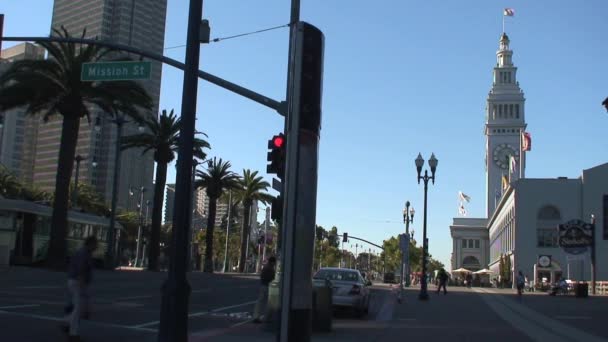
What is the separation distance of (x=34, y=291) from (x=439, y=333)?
13.1m

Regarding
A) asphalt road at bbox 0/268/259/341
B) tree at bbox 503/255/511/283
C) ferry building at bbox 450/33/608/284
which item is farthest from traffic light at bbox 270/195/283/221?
tree at bbox 503/255/511/283

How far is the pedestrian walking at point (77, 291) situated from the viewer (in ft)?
38.3

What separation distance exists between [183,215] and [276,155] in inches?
113

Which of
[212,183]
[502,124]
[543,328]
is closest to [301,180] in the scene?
[543,328]

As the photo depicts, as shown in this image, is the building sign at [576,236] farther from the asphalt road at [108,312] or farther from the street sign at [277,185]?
the street sign at [277,185]

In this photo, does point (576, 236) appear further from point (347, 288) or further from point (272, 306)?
point (272, 306)

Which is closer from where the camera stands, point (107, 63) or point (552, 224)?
point (107, 63)

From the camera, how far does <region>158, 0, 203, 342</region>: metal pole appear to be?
11000mm

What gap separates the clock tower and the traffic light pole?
125966mm

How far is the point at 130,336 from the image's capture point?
13.8m

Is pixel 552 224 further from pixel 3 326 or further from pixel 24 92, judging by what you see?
pixel 3 326

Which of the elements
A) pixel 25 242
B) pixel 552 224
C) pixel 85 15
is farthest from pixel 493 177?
pixel 25 242

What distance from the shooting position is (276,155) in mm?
13750

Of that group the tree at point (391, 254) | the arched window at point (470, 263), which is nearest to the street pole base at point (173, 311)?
the tree at point (391, 254)
